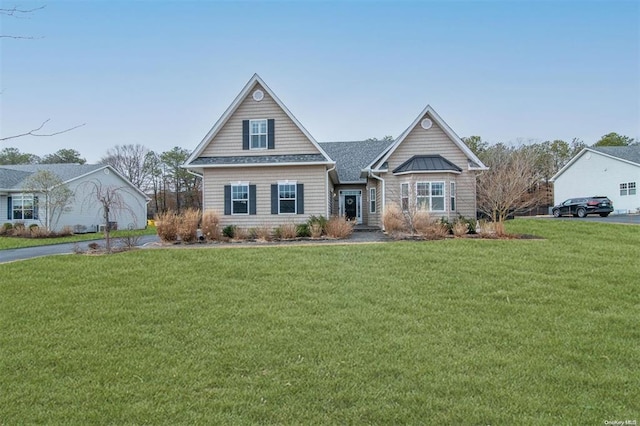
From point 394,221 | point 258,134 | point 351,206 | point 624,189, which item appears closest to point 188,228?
point 258,134

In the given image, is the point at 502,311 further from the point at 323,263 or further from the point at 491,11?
the point at 491,11

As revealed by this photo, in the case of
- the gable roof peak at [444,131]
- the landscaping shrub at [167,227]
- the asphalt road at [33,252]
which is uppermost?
the gable roof peak at [444,131]

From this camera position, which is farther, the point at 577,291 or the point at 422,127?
the point at 422,127

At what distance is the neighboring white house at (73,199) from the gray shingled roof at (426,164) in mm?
16866

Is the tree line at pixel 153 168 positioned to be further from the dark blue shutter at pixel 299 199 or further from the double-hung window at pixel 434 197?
A: the double-hung window at pixel 434 197

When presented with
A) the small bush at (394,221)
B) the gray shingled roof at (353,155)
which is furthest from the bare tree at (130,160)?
the small bush at (394,221)

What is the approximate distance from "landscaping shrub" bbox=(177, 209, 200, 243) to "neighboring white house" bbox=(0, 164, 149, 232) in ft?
38.6

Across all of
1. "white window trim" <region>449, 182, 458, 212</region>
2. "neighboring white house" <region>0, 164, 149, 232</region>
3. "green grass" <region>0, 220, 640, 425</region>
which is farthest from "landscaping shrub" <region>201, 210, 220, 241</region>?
"neighboring white house" <region>0, 164, 149, 232</region>

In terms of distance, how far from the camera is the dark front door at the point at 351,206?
2311 centimetres

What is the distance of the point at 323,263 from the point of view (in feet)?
30.9

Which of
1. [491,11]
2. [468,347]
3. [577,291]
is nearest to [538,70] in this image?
[491,11]

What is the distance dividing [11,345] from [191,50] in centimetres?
1208

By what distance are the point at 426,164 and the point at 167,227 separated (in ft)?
36.2

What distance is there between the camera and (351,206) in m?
23.2
